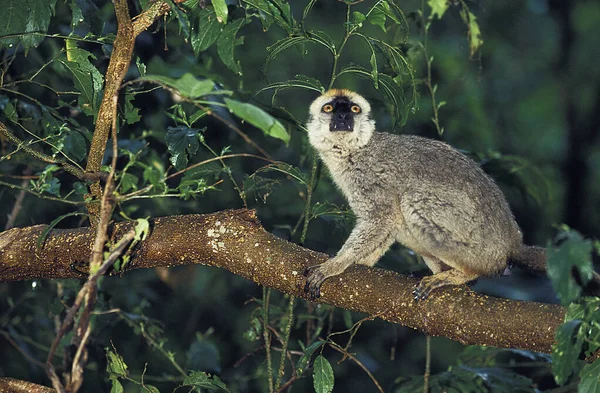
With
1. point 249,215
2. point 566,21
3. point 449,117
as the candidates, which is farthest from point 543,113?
point 249,215

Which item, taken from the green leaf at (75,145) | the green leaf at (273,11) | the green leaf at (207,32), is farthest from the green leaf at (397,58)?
the green leaf at (75,145)

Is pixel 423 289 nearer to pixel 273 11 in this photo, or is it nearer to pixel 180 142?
pixel 180 142

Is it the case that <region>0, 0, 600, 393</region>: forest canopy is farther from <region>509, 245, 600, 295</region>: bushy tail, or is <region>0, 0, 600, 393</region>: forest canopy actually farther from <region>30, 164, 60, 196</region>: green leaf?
<region>509, 245, 600, 295</region>: bushy tail

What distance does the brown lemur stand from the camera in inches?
206

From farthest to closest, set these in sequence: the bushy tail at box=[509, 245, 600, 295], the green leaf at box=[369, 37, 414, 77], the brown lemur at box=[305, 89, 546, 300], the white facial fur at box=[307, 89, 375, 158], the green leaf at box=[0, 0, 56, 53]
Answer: the white facial fur at box=[307, 89, 375, 158] < the brown lemur at box=[305, 89, 546, 300] < the bushy tail at box=[509, 245, 600, 295] < the green leaf at box=[369, 37, 414, 77] < the green leaf at box=[0, 0, 56, 53]

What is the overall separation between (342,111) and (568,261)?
135 inches

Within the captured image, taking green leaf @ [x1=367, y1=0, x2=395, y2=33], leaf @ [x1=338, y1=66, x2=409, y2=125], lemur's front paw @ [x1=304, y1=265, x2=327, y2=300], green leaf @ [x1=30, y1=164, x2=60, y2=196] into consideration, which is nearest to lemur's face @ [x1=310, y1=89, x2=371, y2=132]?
leaf @ [x1=338, y1=66, x2=409, y2=125]

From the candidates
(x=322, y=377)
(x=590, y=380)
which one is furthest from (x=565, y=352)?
(x=322, y=377)

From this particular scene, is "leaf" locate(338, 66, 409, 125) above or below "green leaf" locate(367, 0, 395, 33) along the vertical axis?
below

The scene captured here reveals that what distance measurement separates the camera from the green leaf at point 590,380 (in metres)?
3.04

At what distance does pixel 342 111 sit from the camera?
19.4 feet

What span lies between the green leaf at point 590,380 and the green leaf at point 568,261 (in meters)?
0.49

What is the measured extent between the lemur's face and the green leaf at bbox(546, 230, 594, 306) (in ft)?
10.7

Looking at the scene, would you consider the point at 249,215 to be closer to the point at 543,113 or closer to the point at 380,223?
the point at 380,223
